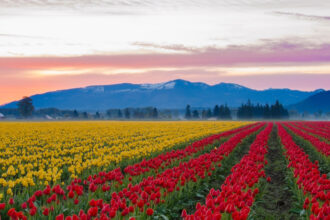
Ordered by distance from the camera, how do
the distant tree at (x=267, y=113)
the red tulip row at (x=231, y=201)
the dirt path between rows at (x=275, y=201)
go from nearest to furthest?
the red tulip row at (x=231, y=201)
the dirt path between rows at (x=275, y=201)
the distant tree at (x=267, y=113)

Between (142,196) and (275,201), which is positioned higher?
(142,196)

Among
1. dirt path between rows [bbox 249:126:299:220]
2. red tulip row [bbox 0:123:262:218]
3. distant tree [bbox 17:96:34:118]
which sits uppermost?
distant tree [bbox 17:96:34:118]

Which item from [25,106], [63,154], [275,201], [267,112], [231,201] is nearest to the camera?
[231,201]

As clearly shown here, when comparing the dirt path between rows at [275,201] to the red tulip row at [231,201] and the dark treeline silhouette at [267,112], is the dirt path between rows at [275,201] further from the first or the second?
the dark treeline silhouette at [267,112]

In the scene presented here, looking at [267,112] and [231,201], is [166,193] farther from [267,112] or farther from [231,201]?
[267,112]

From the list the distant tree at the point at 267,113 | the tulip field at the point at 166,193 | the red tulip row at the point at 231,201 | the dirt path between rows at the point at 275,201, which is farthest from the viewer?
the distant tree at the point at 267,113

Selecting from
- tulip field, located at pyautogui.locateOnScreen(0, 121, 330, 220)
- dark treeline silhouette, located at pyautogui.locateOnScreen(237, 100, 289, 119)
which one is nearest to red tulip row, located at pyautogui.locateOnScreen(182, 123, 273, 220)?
tulip field, located at pyautogui.locateOnScreen(0, 121, 330, 220)

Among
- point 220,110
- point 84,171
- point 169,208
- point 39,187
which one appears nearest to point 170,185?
point 169,208

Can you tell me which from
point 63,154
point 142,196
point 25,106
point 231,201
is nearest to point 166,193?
point 142,196

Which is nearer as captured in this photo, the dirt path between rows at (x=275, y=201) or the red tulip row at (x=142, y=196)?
the red tulip row at (x=142, y=196)

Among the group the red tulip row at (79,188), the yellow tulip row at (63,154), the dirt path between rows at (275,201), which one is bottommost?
the dirt path between rows at (275,201)

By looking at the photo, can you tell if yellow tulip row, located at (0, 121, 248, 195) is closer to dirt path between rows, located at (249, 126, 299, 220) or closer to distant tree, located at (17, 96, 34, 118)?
dirt path between rows, located at (249, 126, 299, 220)

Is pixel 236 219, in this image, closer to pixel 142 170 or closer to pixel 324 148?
pixel 142 170

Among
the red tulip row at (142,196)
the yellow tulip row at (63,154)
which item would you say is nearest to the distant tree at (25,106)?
the yellow tulip row at (63,154)
